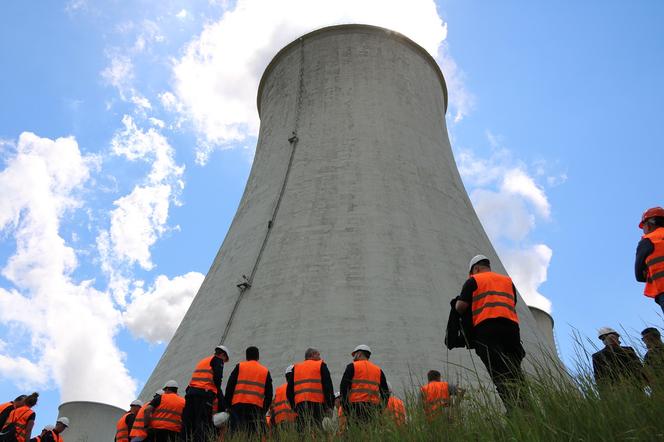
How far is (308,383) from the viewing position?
13.4 feet

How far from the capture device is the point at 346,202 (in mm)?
8109

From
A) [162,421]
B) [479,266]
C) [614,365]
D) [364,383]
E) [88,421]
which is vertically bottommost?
[614,365]

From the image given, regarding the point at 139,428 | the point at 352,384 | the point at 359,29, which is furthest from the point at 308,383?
the point at 359,29

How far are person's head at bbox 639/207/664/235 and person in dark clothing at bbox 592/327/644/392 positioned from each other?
64cm

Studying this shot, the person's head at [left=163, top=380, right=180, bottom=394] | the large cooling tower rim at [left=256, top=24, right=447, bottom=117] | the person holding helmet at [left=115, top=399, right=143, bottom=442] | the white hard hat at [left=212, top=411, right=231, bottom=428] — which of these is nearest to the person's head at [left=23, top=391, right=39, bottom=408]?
the person holding helmet at [left=115, top=399, right=143, bottom=442]

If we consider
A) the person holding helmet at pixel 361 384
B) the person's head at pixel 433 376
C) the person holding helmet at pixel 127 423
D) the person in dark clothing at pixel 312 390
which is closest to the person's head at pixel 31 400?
the person holding helmet at pixel 127 423

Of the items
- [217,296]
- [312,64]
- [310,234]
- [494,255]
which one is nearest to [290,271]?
[310,234]

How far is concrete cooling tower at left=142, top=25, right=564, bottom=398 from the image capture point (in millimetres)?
6820

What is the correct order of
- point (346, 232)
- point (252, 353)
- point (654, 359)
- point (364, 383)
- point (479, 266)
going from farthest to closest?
point (346, 232), point (252, 353), point (364, 383), point (479, 266), point (654, 359)

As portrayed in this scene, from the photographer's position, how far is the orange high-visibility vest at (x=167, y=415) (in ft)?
14.6

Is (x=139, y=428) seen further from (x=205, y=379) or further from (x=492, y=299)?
(x=492, y=299)

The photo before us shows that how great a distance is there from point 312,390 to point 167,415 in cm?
118

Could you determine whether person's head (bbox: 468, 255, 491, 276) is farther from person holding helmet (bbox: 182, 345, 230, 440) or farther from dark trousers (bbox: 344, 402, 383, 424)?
person holding helmet (bbox: 182, 345, 230, 440)

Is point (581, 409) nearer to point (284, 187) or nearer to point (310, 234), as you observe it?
point (310, 234)
